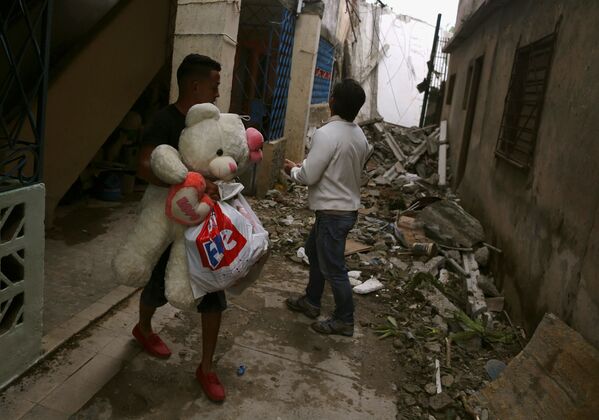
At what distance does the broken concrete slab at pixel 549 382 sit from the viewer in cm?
254

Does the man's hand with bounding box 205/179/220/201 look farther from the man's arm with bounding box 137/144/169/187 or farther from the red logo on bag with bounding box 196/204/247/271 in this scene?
the man's arm with bounding box 137/144/169/187

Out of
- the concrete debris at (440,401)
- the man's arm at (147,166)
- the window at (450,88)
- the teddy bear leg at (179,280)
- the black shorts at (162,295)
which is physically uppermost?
the window at (450,88)

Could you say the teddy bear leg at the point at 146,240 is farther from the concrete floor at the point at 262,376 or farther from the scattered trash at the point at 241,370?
the scattered trash at the point at 241,370

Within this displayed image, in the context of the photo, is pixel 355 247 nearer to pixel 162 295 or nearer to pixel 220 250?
pixel 162 295

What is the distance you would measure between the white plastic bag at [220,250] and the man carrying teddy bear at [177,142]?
14 cm

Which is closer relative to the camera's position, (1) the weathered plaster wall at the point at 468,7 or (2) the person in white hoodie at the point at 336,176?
(2) the person in white hoodie at the point at 336,176

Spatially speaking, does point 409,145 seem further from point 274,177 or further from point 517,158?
point 517,158

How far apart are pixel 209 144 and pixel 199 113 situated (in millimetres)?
162

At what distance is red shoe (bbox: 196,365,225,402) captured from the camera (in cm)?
262

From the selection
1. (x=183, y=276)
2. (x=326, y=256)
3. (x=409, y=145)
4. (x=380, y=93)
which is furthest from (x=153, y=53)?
(x=380, y=93)

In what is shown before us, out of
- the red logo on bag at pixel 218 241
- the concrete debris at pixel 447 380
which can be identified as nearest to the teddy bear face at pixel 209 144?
the red logo on bag at pixel 218 241

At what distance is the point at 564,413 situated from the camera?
254cm

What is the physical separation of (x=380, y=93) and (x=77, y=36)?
49.7ft

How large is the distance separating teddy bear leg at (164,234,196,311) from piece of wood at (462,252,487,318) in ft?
8.50
